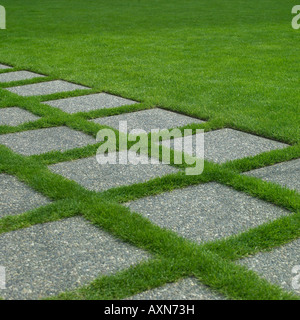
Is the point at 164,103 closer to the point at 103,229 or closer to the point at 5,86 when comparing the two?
the point at 5,86

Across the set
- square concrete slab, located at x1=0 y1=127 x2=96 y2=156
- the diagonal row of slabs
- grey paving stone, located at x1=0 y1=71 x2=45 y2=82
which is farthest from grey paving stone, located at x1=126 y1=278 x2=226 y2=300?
grey paving stone, located at x1=0 y1=71 x2=45 y2=82

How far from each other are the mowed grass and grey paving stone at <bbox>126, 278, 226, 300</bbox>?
83.3 inches

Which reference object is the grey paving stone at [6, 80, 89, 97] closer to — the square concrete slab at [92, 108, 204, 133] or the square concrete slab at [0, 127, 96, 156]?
the square concrete slab at [92, 108, 204, 133]

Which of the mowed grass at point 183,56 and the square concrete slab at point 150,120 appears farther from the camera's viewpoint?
the mowed grass at point 183,56

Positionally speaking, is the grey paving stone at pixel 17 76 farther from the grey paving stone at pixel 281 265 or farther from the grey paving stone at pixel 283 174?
the grey paving stone at pixel 281 265

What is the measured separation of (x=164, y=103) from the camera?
5.23 meters

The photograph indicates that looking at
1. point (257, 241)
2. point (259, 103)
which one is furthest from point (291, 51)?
point (257, 241)

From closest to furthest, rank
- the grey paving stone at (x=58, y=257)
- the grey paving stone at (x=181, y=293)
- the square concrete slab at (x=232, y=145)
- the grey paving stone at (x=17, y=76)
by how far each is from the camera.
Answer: the grey paving stone at (x=181, y=293) → the grey paving stone at (x=58, y=257) → the square concrete slab at (x=232, y=145) → the grey paving stone at (x=17, y=76)

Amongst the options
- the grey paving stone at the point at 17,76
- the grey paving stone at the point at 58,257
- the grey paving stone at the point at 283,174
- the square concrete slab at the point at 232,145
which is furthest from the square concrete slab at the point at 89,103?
the grey paving stone at the point at 58,257

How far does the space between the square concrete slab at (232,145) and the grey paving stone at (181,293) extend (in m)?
1.57

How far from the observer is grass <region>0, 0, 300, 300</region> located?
2.53m

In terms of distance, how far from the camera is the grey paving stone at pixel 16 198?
3.12 metres

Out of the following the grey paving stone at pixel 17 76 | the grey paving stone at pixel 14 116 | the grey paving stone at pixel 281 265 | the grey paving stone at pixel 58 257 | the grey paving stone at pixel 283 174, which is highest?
the grey paving stone at pixel 17 76

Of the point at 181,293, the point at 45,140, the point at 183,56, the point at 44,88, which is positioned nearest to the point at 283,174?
the point at 181,293
